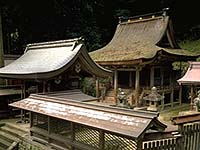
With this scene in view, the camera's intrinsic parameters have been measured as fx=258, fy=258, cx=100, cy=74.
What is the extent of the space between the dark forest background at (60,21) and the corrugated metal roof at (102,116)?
16.2 metres

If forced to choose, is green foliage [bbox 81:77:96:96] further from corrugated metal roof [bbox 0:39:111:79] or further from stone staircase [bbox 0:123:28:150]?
stone staircase [bbox 0:123:28:150]

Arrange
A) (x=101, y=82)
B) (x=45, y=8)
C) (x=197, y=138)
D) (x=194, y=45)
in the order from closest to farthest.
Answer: (x=197, y=138)
(x=101, y=82)
(x=194, y=45)
(x=45, y=8)

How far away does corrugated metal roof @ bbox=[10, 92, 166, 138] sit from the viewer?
5598mm

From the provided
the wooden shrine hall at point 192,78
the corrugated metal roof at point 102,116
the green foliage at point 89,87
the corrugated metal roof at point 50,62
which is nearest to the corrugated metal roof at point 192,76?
the wooden shrine hall at point 192,78

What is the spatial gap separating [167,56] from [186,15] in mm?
13087

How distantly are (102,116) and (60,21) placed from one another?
20.0m

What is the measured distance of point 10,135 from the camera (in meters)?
11.2

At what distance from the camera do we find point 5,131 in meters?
11.7

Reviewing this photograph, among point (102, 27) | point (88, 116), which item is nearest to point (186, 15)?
point (102, 27)

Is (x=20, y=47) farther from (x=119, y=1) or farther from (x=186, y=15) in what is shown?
(x=186, y=15)

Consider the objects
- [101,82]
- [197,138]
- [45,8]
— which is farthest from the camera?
Answer: [45,8]

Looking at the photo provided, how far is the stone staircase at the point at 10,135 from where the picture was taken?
34.3 feet

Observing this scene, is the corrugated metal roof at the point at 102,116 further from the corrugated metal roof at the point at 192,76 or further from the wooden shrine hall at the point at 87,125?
the corrugated metal roof at the point at 192,76

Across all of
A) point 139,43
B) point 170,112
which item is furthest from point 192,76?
point 139,43
